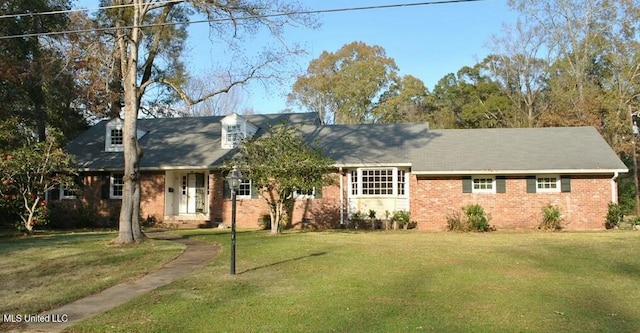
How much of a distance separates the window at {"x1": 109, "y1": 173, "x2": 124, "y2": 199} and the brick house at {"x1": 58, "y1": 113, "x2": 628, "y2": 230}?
5 centimetres

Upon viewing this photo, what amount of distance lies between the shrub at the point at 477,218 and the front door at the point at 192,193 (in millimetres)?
12047

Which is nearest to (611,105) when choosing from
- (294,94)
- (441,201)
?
(441,201)

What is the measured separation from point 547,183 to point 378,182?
6.66 m

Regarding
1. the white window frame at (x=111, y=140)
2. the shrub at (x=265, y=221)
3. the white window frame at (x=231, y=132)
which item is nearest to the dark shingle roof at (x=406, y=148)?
the white window frame at (x=111, y=140)

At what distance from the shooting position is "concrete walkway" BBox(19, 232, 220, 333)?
260 inches

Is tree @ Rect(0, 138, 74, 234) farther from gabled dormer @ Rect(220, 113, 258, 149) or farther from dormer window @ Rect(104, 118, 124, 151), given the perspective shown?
gabled dormer @ Rect(220, 113, 258, 149)

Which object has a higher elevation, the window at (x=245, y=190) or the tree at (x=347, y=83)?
the tree at (x=347, y=83)

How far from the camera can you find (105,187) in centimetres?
2395

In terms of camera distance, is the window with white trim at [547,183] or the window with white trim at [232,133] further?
the window with white trim at [232,133]

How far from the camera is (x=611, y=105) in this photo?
113 ft

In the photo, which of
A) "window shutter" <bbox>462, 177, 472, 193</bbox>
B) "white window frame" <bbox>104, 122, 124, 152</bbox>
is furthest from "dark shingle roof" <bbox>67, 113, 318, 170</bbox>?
"window shutter" <bbox>462, 177, 472, 193</bbox>

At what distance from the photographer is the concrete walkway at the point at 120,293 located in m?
6.61

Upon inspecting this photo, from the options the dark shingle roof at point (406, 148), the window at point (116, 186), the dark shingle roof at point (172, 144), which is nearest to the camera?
the dark shingle roof at point (406, 148)

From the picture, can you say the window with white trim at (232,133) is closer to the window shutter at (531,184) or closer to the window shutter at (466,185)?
the window shutter at (466,185)
